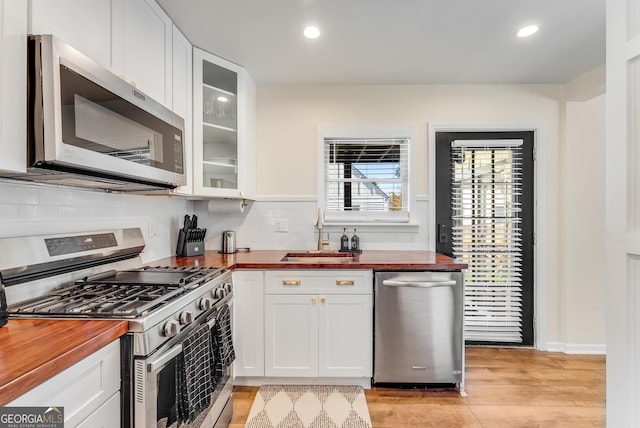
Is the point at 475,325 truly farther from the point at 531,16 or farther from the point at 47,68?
the point at 47,68

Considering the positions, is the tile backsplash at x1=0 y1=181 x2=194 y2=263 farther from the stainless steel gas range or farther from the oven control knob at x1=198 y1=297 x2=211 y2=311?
the oven control knob at x1=198 y1=297 x2=211 y2=311

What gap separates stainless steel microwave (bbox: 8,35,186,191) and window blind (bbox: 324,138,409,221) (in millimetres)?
1639

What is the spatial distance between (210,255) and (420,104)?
2287mm

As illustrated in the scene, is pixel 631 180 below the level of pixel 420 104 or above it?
below

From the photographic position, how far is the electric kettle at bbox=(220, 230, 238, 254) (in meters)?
2.72

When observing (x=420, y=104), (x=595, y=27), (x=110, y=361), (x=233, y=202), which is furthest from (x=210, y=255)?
(x=595, y=27)

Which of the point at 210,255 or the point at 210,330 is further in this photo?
the point at 210,255

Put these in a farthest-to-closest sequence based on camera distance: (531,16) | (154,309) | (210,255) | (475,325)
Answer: (475,325), (210,255), (531,16), (154,309)

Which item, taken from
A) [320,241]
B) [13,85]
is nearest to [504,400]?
[320,241]

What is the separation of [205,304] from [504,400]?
6.79ft

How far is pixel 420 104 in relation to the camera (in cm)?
297

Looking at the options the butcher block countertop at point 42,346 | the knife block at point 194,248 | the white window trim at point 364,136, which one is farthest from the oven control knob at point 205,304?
the white window trim at point 364,136

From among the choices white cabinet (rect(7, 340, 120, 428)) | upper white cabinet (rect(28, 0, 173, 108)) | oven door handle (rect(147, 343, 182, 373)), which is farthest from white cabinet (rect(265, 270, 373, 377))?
upper white cabinet (rect(28, 0, 173, 108))

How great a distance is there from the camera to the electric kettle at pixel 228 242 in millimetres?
2725
